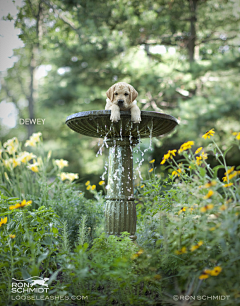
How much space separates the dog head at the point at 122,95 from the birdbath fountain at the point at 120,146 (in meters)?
0.18

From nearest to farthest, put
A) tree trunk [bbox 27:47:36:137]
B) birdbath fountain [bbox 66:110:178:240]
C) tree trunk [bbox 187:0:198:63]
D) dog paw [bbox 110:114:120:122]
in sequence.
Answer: dog paw [bbox 110:114:120:122], birdbath fountain [bbox 66:110:178:240], tree trunk [bbox 187:0:198:63], tree trunk [bbox 27:47:36:137]

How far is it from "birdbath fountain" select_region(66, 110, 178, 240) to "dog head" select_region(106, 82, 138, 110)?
18 cm

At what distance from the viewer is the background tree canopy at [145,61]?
7.36 metres

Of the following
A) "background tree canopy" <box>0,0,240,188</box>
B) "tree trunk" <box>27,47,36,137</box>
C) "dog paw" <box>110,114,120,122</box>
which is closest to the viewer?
"dog paw" <box>110,114,120,122</box>

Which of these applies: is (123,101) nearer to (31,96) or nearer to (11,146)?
(11,146)

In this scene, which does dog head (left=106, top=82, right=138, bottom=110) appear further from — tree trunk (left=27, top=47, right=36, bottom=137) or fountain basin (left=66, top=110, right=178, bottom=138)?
tree trunk (left=27, top=47, right=36, bottom=137)

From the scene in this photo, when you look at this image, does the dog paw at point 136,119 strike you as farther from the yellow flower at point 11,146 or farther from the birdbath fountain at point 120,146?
the yellow flower at point 11,146

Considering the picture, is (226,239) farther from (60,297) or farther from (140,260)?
(60,297)

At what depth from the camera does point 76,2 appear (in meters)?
7.39

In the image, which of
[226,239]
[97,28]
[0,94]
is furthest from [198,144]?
[0,94]

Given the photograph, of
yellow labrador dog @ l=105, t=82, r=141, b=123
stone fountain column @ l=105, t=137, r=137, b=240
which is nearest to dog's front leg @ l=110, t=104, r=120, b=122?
yellow labrador dog @ l=105, t=82, r=141, b=123

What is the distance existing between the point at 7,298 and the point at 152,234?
132cm

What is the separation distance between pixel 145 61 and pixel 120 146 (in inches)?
Answer: 213

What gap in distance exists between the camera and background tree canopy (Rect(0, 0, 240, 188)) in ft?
24.1
